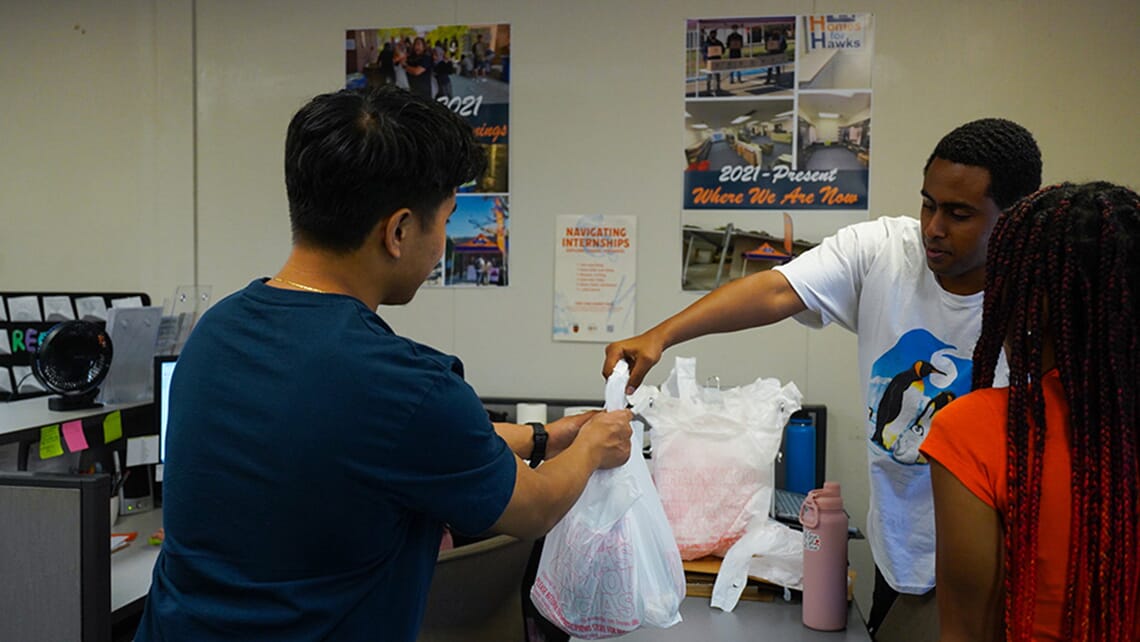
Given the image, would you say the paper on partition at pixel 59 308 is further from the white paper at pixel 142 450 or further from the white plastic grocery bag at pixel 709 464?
the white plastic grocery bag at pixel 709 464

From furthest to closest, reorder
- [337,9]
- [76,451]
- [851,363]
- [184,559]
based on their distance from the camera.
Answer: [337,9], [851,363], [76,451], [184,559]

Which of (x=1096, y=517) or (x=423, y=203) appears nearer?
(x=1096, y=517)

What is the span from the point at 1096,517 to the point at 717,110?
8.38 feet

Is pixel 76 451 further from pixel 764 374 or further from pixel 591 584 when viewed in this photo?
pixel 764 374

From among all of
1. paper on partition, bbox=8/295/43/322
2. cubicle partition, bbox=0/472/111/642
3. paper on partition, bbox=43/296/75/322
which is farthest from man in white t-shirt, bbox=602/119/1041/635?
paper on partition, bbox=8/295/43/322

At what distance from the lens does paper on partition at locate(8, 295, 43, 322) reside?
3641 mm

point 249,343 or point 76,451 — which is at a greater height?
point 249,343

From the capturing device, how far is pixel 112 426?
2.44m

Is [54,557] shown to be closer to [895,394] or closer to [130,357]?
[130,357]

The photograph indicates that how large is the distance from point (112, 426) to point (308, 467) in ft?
5.75

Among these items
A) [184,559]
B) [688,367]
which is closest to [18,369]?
[688,367]

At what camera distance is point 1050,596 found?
3.09ft

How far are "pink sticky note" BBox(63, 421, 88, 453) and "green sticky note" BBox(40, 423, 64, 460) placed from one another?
0.03 m

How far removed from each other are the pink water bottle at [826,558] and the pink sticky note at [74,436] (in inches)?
67.6
